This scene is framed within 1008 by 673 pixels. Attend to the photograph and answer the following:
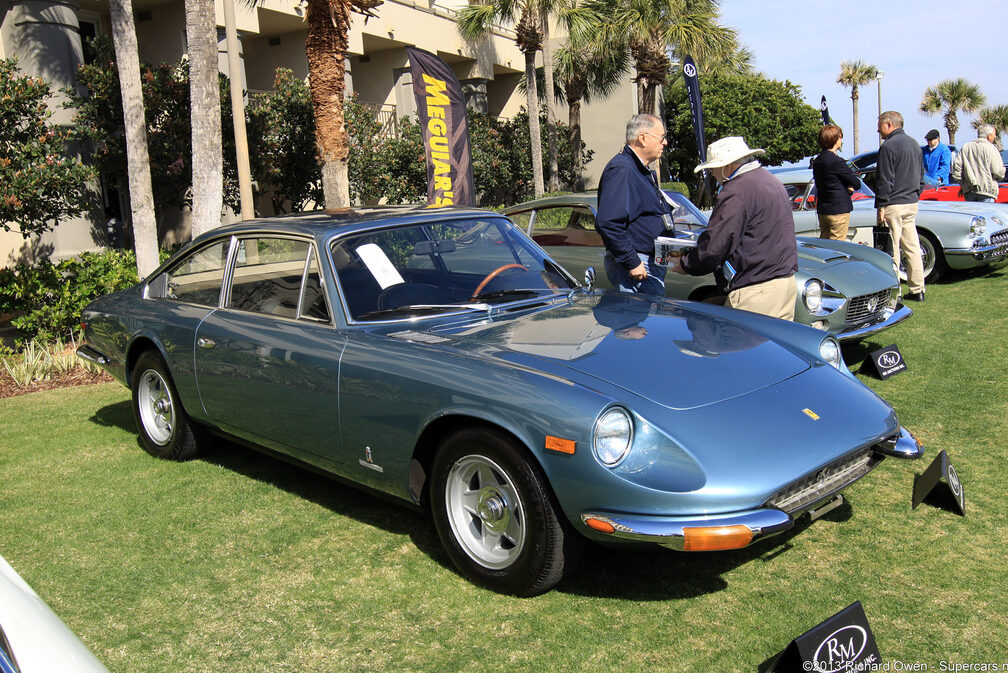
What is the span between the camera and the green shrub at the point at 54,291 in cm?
861

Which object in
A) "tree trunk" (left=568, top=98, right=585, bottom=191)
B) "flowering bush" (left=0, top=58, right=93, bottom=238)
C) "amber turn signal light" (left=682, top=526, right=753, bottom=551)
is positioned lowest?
"amber turn signal light" (left=682, top=526, right=753, bottom=551)

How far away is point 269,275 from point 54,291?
5.30m

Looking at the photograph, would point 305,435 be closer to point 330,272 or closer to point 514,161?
point 330,272

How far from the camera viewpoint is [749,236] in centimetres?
525

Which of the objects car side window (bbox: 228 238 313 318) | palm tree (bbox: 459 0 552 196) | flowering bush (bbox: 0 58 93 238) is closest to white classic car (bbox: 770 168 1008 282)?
car side window (bbox: 228 238 313 318)

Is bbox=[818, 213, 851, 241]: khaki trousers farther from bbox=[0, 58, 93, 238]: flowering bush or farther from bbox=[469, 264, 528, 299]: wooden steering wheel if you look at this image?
bbox=[0, 58, 93, 238]: flowering bush

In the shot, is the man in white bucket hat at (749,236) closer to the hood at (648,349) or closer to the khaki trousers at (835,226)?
the hood at (648,349)

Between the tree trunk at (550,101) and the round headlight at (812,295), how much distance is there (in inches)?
668

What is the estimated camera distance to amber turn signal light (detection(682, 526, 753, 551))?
2.92 m

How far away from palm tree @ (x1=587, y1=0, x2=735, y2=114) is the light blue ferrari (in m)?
18.7

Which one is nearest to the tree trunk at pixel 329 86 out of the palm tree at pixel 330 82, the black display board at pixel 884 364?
the palm tree at pixel 330 82

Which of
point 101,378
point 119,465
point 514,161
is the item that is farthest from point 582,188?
point 119,465

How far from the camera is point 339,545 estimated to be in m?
4.06

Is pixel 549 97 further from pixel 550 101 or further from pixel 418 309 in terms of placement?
A: pixel 418 309
